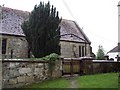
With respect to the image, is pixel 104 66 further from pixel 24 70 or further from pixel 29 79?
pixel 24 70

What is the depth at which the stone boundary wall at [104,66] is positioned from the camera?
20.2m

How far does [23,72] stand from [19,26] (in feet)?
46.8

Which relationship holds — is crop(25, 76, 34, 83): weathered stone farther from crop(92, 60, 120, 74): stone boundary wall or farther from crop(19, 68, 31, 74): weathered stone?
crop(92, 60, 120, 74): stone boundary wall

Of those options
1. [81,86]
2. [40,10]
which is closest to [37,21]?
[40,10]

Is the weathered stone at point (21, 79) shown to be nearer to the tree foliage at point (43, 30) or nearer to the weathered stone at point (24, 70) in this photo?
the weathered stone at point (24, 70)

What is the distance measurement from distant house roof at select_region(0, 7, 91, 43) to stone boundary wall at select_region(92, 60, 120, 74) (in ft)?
23.0

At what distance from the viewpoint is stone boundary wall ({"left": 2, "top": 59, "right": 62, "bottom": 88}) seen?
13.6 metres

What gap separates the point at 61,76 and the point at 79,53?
17.1m

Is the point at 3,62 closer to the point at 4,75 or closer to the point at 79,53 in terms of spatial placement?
the point at 4,75

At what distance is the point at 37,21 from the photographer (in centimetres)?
2164

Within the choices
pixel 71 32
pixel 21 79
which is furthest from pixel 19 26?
pixel 21 79

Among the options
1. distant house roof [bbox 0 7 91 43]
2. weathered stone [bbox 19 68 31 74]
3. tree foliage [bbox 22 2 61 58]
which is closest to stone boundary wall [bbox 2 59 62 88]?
weathered stone [bbox 19 68 31 74]

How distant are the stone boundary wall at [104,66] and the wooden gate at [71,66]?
1.80 m

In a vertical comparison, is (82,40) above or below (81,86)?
above
